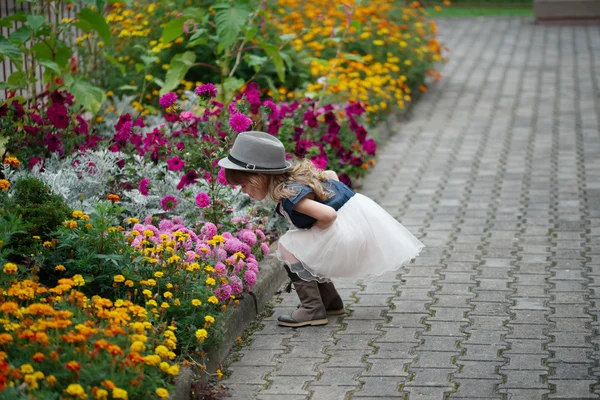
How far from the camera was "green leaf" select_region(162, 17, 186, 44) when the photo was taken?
724 centimetres

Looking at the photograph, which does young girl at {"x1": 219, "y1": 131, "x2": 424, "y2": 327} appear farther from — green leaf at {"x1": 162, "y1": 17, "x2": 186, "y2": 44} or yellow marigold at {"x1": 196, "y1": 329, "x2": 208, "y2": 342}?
green leaf at {"x1": 162, "y1": 17, "x2": 186, "y2": 44}

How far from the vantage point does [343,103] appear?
9461 mm

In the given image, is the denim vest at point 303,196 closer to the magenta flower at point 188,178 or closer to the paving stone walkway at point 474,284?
the paving stone walkway at point 474,284

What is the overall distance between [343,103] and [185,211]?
406 cm

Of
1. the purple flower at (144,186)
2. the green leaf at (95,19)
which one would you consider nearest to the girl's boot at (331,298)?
the purple flower at (144,186)

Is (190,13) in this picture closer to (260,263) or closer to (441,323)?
(260,263)

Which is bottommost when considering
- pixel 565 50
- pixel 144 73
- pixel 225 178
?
pixel 565 50

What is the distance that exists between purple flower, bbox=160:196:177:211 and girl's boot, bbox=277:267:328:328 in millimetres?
1001

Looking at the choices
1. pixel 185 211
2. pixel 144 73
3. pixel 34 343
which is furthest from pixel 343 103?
pixel 34 343

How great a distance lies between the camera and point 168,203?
5.46 meters

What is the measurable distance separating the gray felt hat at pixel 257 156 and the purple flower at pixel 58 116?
1.81 metres

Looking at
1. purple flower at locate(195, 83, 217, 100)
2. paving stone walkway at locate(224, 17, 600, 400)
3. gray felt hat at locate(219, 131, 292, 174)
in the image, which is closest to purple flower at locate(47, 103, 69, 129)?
purple flower at locate(195, 83, 217, 100)

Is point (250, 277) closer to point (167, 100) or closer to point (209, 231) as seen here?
point (209, 231)

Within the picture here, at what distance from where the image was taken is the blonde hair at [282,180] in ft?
15.3
